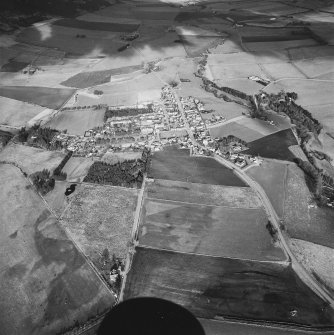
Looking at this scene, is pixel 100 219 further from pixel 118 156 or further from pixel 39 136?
pixel 39 136

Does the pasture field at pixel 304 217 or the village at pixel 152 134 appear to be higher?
the village at pixel 152 134

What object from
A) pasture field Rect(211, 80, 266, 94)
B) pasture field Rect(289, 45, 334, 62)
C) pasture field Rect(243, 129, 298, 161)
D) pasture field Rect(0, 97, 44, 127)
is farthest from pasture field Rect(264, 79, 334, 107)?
pasture field Rect(0, 97, 44, 127)

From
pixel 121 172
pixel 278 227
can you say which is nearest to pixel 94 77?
pixel 121 172

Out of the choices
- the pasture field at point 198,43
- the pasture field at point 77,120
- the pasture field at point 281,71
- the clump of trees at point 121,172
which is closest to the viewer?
the clump of trees at point 121,172

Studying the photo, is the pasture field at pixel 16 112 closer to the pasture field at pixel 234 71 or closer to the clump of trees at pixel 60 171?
the clump of trees at pixel 60 171

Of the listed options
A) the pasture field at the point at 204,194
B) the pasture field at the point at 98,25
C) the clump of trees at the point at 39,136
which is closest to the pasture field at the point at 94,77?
the clump of trees at the point at 39,136

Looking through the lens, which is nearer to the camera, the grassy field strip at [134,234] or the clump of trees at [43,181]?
the grassy field strip at [134,234]

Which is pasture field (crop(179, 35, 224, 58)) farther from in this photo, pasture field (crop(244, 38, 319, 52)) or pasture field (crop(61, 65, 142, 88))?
pasture field (crop(61, 65, 142, 88))
